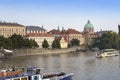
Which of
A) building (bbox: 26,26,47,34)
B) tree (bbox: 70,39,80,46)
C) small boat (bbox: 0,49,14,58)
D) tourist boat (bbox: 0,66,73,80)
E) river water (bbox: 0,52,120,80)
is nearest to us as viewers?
tourist boat (bbox: 0,66,73,80)

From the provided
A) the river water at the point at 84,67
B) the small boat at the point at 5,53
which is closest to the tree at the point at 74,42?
the small boat at the point at 5,53

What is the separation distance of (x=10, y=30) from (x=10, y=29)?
362 millimetres

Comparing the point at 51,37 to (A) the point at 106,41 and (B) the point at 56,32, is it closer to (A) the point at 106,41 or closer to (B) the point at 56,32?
(B) the point at 56,32

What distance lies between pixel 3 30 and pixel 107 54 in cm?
4490

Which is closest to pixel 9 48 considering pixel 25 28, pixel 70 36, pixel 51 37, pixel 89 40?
pixel 25 28

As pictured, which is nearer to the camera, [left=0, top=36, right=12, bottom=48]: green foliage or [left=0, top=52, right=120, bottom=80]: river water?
[left=0, top=52, right=120, bottom=80]: river water

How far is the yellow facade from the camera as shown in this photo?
108m

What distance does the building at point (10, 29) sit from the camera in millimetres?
107500

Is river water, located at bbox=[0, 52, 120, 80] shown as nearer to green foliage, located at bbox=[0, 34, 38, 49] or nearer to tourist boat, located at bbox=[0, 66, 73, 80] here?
tourist boat, located at bbox=[0, 66, 73, 80]

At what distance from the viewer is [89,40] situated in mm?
152750

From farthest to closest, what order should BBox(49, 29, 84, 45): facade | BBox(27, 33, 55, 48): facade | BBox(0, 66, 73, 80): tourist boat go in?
BBox(49, 29, 84, 45): facade, BBox(27, 33, 55, 48): facade, BBox(0, 66, 73, 80): tourist boat

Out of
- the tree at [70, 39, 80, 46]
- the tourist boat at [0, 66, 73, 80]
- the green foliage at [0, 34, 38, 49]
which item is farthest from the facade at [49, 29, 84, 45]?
the tourist boat at [0, 66, 73, 80]

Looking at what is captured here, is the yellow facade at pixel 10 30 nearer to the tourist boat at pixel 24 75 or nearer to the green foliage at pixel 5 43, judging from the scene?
the green foliage at pixel 5 43

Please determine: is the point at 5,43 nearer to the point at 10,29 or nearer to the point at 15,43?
the point at 15,43
